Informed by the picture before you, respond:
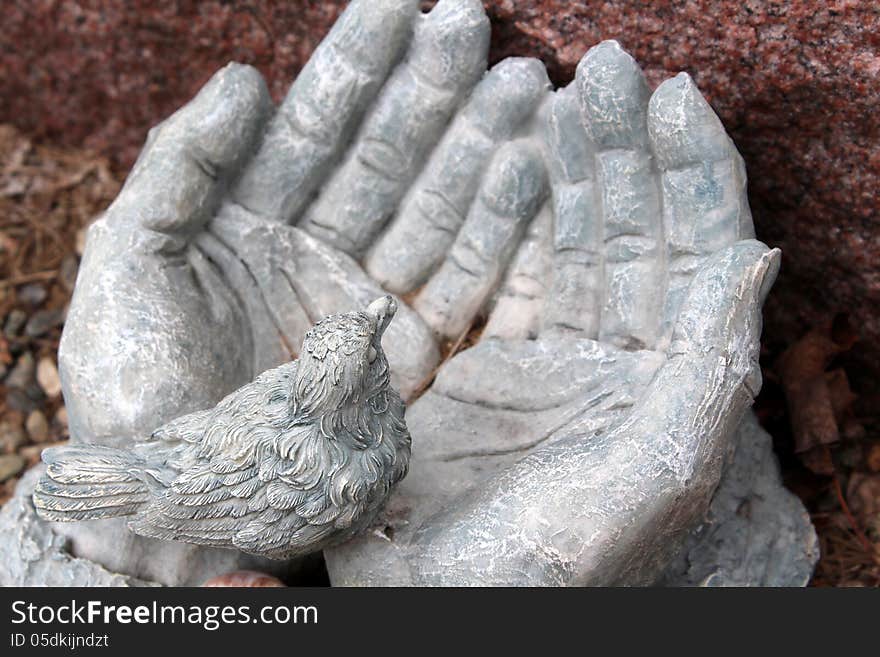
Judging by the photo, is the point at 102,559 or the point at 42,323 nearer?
the point at 102,559

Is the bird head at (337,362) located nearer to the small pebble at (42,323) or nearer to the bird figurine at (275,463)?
the bird figurine at (275,463)

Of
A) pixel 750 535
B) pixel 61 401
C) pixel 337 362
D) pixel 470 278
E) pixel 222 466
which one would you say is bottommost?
pixel 750 535

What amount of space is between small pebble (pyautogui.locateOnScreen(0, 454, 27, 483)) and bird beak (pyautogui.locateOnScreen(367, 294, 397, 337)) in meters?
1.46

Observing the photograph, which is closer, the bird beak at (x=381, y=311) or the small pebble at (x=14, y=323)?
the bird beak at (x=381, y=311)

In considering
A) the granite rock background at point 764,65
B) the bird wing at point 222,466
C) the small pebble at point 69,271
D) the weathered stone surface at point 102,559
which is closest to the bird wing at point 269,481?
the bird wing at point 222,466

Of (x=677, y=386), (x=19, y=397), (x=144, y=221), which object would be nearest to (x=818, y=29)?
(x=677, y=386)

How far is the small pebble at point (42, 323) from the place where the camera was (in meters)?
2.78

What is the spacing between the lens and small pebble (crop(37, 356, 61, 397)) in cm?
271

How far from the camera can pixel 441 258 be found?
2.05m

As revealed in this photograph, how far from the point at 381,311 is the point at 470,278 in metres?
0.48

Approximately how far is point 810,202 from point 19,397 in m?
1.98

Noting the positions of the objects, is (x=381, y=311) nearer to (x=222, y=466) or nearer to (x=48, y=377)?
(x=222, y=466)

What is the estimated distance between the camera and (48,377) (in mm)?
2721

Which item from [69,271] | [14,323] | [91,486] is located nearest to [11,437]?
[14,323]
